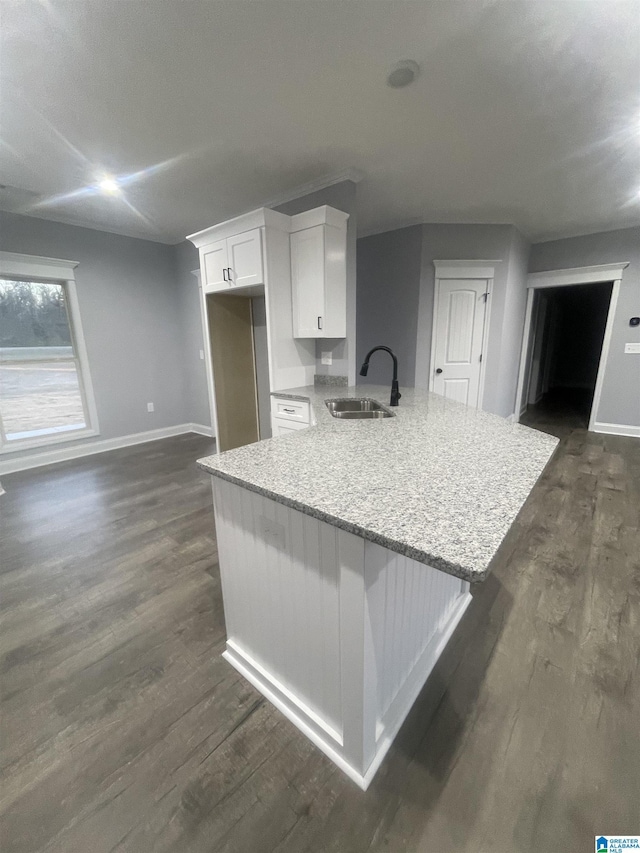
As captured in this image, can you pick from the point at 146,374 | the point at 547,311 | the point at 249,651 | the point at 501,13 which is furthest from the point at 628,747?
the point at 547,311

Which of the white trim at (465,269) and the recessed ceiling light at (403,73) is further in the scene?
the white trim at (465,269)

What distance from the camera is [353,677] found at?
988 mm

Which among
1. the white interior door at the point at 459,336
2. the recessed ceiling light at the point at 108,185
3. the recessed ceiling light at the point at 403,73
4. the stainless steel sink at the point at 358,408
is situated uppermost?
the recessed ceiling light at the point at 108,185

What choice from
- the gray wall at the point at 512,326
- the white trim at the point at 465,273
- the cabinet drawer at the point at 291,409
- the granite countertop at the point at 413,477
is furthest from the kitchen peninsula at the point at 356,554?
the gray wall at the point at 512,326

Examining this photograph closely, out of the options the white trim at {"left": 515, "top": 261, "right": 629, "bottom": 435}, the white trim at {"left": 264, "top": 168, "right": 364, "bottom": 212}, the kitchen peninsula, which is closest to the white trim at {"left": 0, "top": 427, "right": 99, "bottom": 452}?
the white trim at {"left": 264, "top": 168, "right": 364, "bottom": 212}

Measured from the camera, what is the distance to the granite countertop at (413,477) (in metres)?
0.71

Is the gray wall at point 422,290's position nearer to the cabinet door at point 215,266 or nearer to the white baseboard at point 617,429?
the white baseboard at point 617,429

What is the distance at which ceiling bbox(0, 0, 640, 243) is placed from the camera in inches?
55.1

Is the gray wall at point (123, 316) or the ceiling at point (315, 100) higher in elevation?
the ceiling at point (315, 100)

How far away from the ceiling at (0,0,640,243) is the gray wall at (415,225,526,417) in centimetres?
62

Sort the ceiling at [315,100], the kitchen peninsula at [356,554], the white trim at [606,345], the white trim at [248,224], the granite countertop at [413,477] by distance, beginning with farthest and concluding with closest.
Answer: the white trim at [606,345]
the white trim at [248,224]
the ceiling at [315,100]
the kitchen peninsula at [356,554]
the granite countertop at [413,477]

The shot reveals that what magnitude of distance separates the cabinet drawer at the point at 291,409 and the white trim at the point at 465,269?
241cm

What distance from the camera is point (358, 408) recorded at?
8.02 feet

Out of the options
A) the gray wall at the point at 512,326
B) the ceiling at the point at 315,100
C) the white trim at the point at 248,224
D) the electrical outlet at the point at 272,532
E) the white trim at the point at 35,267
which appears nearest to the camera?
the electrical outlet at the point at 272,532
